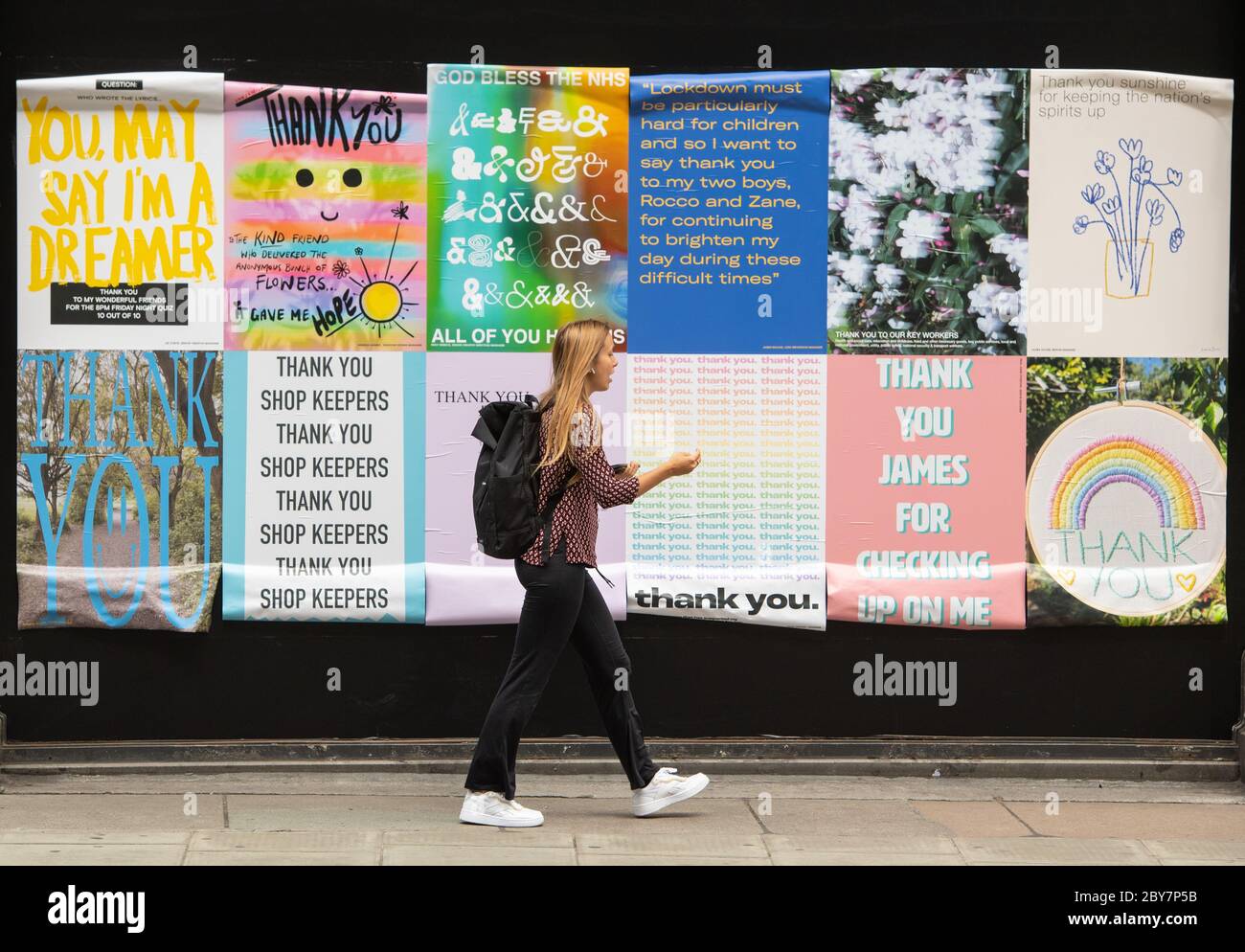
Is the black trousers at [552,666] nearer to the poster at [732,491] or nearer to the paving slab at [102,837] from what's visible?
the poster at [732,491]

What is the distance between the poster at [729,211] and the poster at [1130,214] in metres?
1.05

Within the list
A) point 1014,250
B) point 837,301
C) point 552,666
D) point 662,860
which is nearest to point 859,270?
point 837,301

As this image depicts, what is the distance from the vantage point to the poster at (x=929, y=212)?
297 inches

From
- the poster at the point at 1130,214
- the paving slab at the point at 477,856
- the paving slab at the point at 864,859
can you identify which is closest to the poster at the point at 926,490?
the poster at the point at 1130,214

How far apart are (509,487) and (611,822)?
1.48 m

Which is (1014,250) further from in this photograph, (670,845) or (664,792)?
(670,845)

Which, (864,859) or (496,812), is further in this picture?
(496,812)

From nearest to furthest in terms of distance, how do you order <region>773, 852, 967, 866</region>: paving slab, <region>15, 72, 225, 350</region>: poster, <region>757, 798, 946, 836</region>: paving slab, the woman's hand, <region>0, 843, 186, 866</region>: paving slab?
<region>0, 843, 186, 866</region>: paving slab < <region>773, 852, 967, 866</region>: paving slab < the woman's hand < <region>757, 798, 946, 836</region>: paving slab < <region>15, 72, 225, 350</region>: poster

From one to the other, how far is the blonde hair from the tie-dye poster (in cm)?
127

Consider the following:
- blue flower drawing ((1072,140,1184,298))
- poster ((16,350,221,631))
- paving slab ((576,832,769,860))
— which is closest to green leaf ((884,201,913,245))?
blue flower drawing ((1072,140,1184,298))

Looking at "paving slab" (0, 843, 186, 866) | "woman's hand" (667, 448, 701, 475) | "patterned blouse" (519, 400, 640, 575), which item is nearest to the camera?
"paving slab" (0, 843, 186, 866)

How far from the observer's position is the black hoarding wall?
7.48 meters

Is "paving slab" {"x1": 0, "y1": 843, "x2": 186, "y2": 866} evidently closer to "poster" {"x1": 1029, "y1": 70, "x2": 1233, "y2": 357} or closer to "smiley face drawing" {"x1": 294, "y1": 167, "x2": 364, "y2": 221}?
"smiley face drawing" {"x1": 294, "y1": 167, "x2": 364, "y2": 221}

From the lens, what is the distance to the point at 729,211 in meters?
7.55
